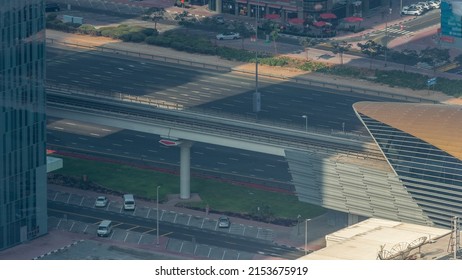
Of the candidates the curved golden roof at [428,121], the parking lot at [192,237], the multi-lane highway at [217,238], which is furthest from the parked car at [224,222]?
the curved golden roof at [428,121]

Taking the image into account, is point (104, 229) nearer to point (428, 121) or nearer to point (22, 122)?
point (22, 122)

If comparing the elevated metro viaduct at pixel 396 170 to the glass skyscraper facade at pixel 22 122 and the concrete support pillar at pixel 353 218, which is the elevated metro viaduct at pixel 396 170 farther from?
the glass skyscraper facade at pixel 22 122

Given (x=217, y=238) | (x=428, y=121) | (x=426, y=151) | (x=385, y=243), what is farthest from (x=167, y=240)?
(x=385, y=243)

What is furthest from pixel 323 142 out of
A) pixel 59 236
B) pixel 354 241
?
pixel 354 241

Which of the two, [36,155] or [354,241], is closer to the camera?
[354,241]

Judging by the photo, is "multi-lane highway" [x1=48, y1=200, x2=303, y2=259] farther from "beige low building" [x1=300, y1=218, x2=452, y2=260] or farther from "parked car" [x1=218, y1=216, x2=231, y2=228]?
"beige low building" [x1=300, y1=218, x2=452, y2=260]

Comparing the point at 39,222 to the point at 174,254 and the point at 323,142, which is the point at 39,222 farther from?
the point at 323,142
